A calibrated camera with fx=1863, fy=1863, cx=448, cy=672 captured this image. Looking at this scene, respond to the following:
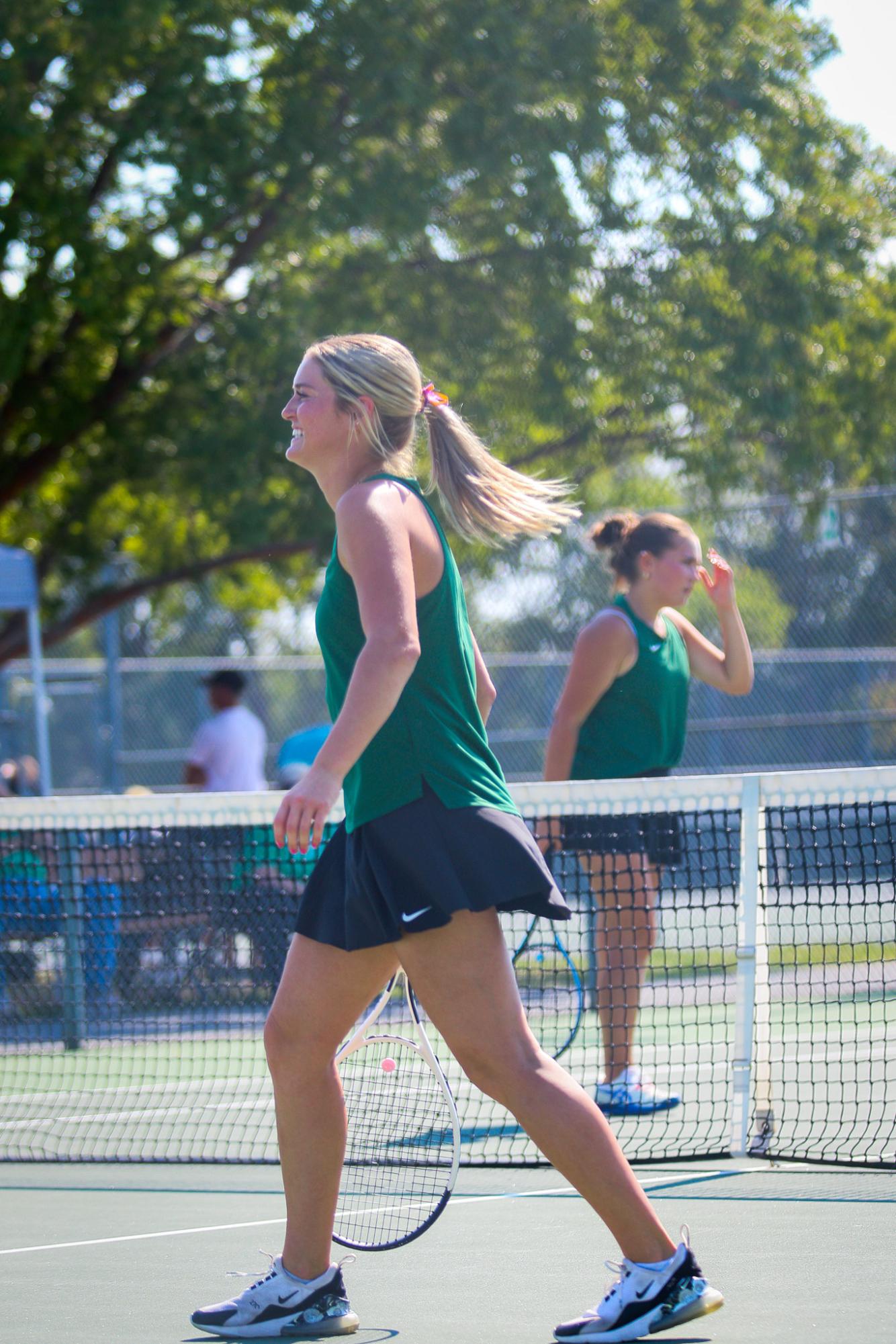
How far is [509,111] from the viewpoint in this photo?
12.4 meters

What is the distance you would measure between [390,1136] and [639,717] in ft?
7.61

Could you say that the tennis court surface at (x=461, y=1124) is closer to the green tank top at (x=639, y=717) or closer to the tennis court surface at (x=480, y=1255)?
the tennis court surface at (x=480, y=1255)

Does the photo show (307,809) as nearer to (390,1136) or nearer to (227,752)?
(390,1136)

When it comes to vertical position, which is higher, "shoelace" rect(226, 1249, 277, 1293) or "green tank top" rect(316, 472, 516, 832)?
"green tank top" rect(316, 472, 516, 832)

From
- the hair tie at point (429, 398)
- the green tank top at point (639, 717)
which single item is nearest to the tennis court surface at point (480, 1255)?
the green tank top at point (639, 717)

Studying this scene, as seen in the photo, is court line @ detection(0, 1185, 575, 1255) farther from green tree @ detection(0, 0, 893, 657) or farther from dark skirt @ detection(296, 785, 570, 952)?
green tree @ detection(0, 0, 893, 657)

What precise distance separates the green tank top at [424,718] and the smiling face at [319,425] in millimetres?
127

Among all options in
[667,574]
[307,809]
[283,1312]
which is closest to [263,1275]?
[283,1312]

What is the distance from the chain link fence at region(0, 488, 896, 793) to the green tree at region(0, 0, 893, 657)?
83 cm

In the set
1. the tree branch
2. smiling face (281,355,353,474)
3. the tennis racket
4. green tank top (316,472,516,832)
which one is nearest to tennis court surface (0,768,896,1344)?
the tennis racket

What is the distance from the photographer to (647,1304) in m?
3.36

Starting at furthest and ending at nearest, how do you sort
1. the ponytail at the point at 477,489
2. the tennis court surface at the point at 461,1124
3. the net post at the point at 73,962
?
1. the net post at the point at 73,962
2. the tennis court surface at the point at 461,1124
3. the ponytail at the point at 477,489

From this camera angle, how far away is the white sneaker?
6.17 m

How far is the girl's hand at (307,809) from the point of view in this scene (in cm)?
319
